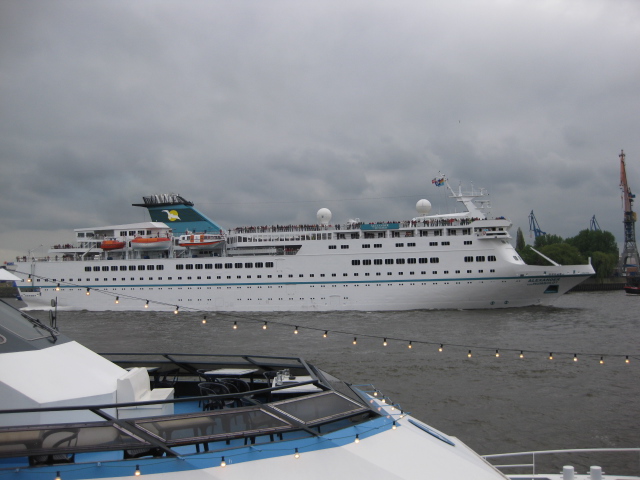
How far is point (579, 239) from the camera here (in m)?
71.3

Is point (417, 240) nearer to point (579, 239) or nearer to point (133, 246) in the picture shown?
point (133, 246)

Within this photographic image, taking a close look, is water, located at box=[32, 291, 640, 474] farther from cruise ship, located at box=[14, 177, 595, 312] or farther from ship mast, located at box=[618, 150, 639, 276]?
ship mast, located at box=[618, 150, 639, 276]

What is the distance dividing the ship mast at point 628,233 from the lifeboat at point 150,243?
5808 centimetres

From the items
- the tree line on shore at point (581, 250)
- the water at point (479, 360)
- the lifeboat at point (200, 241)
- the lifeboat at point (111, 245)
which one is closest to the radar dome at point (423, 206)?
the water at point (479, 360)

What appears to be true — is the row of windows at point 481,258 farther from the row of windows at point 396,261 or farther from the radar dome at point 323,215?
the radar dome at point 323,215

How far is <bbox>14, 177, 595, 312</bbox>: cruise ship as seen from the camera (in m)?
28.8

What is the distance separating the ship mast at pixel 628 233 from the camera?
63969 mm

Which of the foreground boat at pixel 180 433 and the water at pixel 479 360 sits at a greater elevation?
the foreground boat at pixel 180 433

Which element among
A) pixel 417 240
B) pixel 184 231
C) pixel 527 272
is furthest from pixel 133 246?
pixel 527 272

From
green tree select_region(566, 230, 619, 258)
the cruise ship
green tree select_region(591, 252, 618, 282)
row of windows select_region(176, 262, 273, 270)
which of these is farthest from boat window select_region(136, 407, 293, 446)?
green tree select_region(566, 230, 619, 258)

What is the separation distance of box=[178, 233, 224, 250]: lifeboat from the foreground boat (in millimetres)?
27846

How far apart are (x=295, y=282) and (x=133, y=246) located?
37.0 ft

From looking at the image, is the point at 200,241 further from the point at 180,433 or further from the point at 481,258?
the point at 180,433

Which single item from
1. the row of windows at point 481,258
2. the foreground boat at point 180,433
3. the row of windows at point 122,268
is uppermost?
the row of windows at point 122,268
